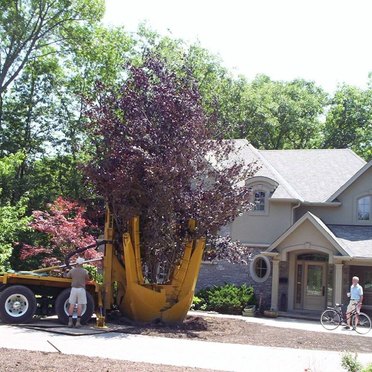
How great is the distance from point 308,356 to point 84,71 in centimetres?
2727

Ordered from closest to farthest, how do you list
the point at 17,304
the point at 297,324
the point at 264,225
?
1. the point at 17,304
2. the point at 297,324
3. the point at 264,225

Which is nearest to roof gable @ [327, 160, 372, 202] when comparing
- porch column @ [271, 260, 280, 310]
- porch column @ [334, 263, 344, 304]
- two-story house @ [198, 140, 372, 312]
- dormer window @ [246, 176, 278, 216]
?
two-story house @ [198, 140, 372, 312]

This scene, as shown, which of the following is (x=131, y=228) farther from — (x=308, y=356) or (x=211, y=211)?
(x=308, y=356)

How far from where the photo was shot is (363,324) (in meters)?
19.8

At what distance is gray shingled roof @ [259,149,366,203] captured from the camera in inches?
1058

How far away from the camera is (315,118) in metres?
45.2

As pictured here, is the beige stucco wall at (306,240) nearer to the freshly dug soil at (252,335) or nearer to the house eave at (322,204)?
the house eave at (322,204)

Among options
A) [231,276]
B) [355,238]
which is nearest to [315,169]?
[355,238]

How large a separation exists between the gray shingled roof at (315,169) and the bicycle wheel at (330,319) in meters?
7.10

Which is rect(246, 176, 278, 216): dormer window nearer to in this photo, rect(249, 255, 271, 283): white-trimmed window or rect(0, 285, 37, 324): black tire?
rect(249, 255, 271, 283): white-trimmed window

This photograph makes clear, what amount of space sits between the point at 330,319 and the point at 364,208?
730 centimetres

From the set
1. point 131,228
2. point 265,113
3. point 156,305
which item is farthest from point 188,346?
point 265,113

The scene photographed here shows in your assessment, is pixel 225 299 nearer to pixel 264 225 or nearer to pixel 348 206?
pixel 264 225

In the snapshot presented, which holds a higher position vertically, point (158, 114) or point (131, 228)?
point (158, 114)
